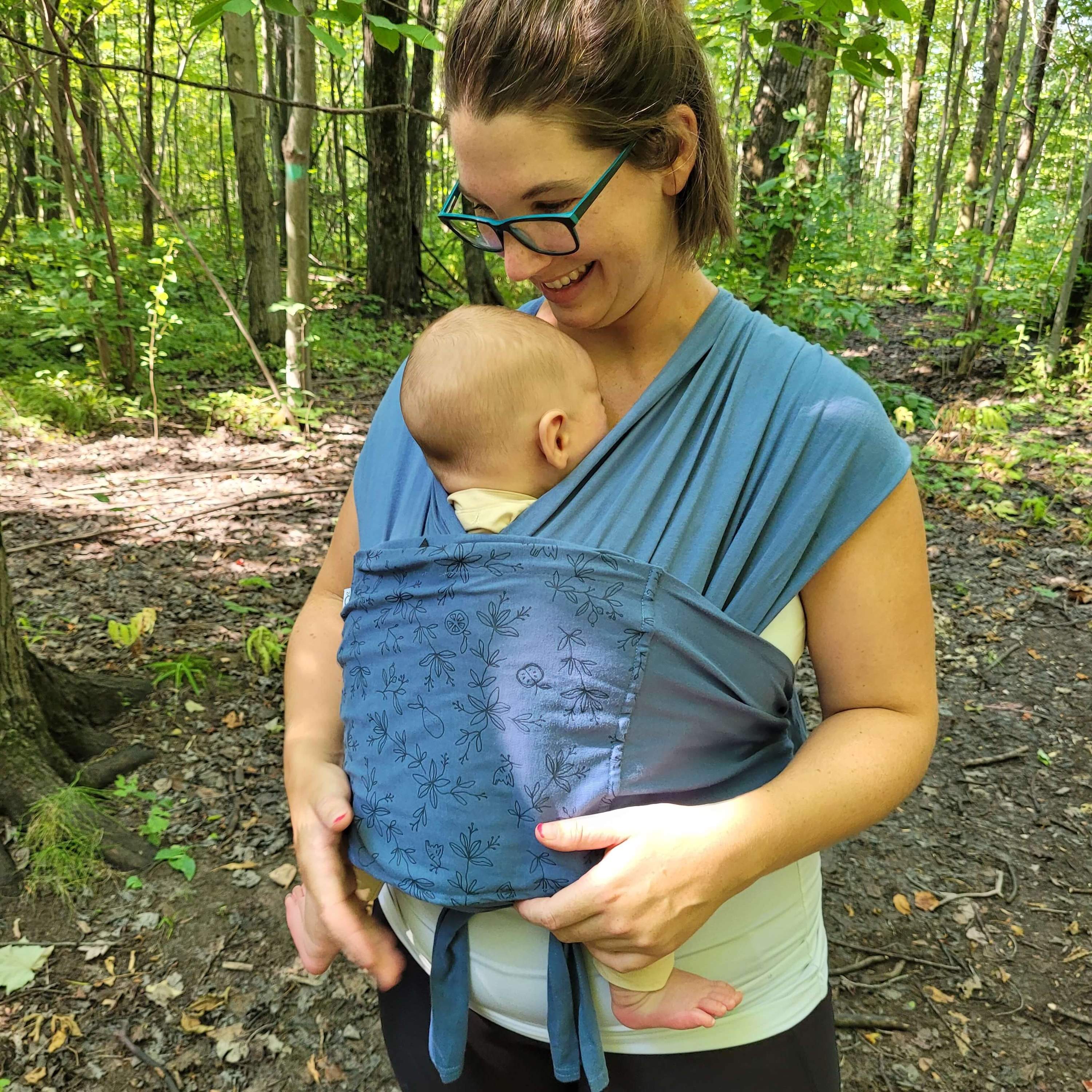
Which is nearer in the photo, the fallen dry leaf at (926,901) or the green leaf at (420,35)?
the green leaf at (420,35)

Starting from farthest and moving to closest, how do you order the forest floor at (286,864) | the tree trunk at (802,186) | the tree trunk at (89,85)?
the tree trunk at (802,186), the tree trunk at (89,85), the forest floor at (286,864)

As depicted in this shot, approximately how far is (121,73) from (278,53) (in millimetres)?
2507

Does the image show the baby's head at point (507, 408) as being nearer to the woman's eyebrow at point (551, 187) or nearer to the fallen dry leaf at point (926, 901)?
the woman's eyebrow at point (551, 187)

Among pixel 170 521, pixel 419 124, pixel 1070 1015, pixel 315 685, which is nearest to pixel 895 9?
pixel 315 685

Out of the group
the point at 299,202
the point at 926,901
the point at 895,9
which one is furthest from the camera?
the point at 299,202

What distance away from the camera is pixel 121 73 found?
13281 millimetres

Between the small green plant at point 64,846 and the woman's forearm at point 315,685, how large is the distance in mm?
1762

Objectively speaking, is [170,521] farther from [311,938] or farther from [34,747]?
[311,938]

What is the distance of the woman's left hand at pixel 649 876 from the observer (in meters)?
0.88

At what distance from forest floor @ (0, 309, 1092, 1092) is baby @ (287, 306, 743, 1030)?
147cm

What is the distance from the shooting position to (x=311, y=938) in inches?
45.1

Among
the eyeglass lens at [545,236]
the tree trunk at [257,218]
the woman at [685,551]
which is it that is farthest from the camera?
the tree trunk at [257,218]

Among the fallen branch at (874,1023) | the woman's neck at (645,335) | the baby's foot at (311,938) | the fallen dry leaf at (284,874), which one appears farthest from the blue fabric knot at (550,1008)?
the fallen dry leaf at (284,874)

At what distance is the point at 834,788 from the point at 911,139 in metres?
17.8
